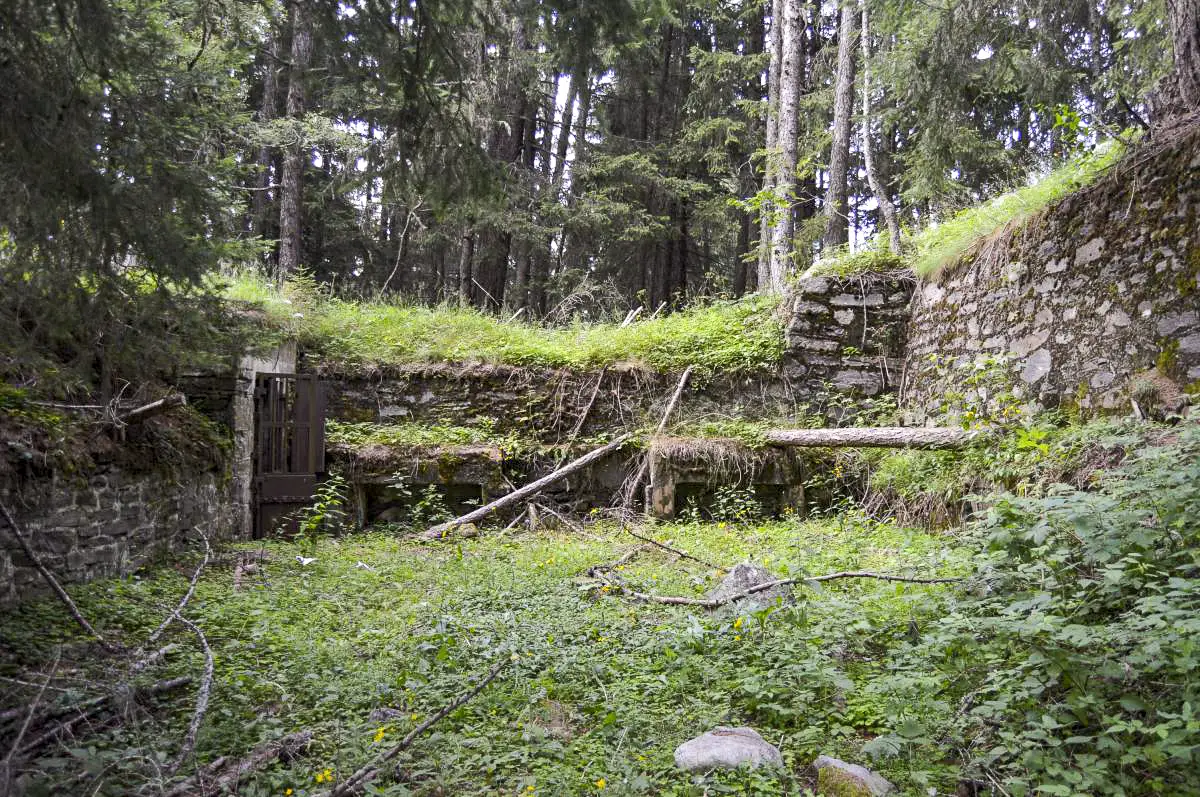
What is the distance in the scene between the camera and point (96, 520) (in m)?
5.05

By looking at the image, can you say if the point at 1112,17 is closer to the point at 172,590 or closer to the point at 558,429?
the point at 558,429

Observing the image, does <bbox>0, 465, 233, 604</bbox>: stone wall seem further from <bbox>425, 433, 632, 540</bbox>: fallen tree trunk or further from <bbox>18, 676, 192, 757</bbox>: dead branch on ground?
<bbox>425, 433, 632, 540</bbox>: fallen tree trunk

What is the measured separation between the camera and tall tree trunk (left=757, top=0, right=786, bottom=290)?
11.6 m

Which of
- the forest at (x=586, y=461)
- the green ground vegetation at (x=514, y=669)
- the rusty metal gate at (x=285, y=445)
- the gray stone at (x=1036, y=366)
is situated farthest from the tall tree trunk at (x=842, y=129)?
the rusty metal gate at (x=285, y=445)

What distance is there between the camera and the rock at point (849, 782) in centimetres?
244

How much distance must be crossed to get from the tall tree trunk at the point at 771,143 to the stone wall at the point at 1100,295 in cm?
372

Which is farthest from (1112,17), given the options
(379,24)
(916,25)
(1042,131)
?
(379,24)

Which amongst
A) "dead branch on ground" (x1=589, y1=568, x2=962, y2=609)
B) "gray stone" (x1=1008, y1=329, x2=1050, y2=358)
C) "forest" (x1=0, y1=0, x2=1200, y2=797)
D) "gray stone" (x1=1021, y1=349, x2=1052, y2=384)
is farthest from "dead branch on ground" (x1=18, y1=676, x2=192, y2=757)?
"gray stone" (x1=1008, y1=329, x2=1050, y2=358)

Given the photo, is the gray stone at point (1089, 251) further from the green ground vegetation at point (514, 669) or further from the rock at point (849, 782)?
the rock at point (849, 782)

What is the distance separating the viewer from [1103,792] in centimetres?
215

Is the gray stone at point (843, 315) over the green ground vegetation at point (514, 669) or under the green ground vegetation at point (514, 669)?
over

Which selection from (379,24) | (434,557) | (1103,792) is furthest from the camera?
(434,557)

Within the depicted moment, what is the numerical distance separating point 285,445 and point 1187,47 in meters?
8.66

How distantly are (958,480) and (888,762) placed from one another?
4238 millimetres
